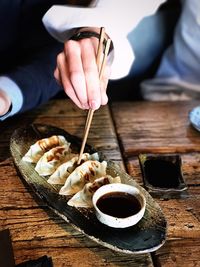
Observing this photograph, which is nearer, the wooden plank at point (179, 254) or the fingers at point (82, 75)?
the wooden plank at point (179, 254)

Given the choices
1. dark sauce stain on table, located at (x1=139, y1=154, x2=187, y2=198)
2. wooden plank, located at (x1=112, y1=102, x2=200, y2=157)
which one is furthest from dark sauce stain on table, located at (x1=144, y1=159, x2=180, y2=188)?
wooden plank, located at (x1=112, y1=102, x2=200, y2=157)

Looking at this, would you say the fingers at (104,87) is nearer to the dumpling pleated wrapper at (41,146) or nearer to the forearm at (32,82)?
the dumpling pleated wrapper at (41,146)

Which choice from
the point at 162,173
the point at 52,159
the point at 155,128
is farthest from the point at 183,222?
the point at 155,128

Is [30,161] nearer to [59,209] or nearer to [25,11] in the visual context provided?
[59,209]

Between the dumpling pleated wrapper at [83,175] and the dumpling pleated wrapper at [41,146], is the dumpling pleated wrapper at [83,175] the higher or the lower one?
the lower one

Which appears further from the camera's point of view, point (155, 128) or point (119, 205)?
point (155, 128)

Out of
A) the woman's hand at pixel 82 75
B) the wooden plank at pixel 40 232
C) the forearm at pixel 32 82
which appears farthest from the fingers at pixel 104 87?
the forearm at pixel 32 82

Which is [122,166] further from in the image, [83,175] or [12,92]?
[12,92]
